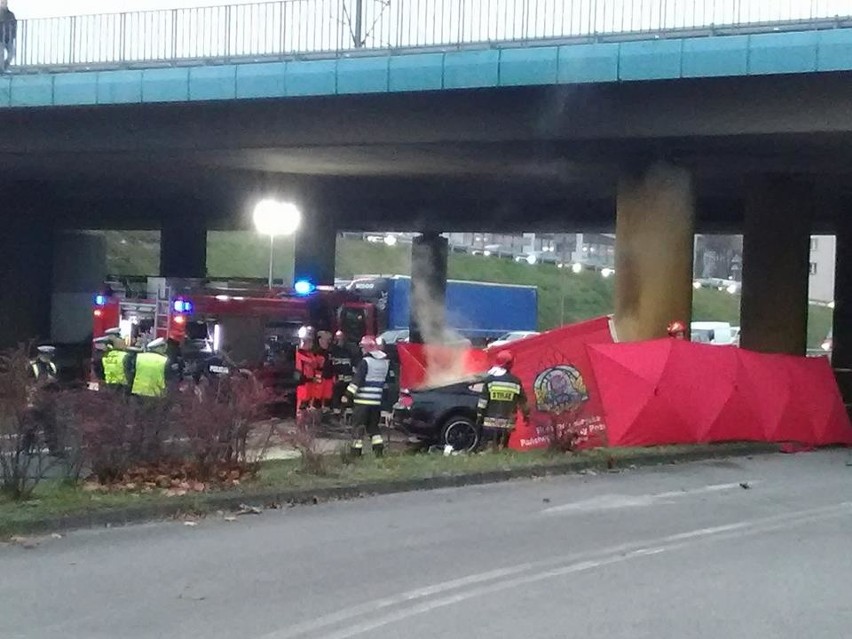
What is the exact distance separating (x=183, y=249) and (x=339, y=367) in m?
28.1

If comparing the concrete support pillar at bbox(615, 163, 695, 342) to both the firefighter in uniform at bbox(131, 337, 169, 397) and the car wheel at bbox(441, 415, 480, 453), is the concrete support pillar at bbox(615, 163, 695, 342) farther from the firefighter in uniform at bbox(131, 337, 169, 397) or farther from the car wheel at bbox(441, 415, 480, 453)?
the firefighter in uniform at bbox(131, 337, 169, 397)

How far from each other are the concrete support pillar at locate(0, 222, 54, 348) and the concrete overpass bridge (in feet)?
27.5

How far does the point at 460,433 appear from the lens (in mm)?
18984

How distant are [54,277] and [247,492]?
33.8m

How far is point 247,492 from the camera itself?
12500mm

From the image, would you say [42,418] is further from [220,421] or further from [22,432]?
[220,421]

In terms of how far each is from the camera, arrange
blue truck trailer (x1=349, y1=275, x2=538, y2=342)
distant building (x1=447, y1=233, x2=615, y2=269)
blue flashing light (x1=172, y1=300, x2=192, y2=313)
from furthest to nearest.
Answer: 1. distant building (x1=447, y1=233, x2=615, y2=269)
2. blue truck trailer (x1=349, y1=275, x2=538, y2=342)
3. blue flashing light (x1=172, y1=300, x2=192, y2=313)

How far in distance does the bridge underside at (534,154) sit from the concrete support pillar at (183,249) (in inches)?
421

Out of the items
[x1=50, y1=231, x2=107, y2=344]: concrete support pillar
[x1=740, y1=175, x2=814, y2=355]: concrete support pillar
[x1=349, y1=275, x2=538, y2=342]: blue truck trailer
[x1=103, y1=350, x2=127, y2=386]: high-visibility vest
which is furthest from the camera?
[x1=349, y1=275, x2=538, y2=342]: blue truck trailer

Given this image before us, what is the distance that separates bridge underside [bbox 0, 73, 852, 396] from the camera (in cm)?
2173

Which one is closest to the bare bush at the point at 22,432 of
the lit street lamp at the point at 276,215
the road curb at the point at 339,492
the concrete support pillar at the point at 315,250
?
the road curb at the point at 339,492

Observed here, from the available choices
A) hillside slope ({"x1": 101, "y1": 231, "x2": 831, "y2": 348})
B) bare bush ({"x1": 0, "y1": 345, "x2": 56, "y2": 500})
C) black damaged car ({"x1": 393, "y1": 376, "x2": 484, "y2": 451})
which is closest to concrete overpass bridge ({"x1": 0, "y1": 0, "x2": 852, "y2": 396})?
black damaged car ({"x1": 393, "y1": 376, "x2": 484, "y2": 451})

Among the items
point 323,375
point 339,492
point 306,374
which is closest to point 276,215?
point 323,375

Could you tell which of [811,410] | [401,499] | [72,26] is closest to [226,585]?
[401,499]
